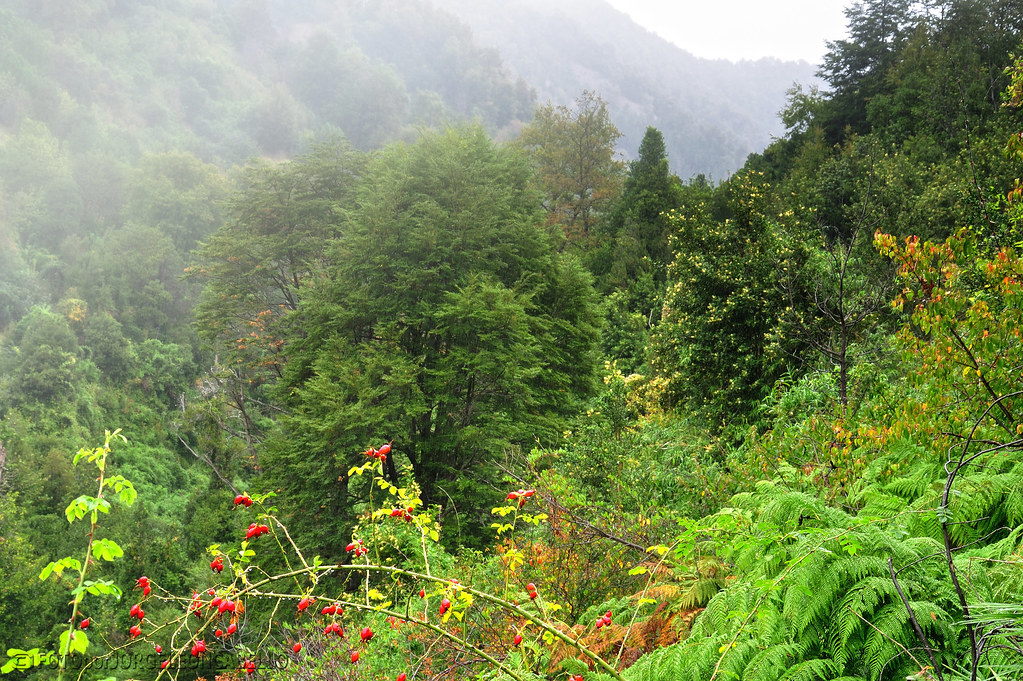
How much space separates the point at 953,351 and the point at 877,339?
5.92 m

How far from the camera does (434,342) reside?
41.1ft

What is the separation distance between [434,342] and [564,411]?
3.67 meters

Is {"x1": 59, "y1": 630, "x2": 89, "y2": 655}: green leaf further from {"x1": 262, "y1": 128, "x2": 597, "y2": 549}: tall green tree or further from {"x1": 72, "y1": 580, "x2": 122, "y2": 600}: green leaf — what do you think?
{"x1": 262, "y1": 128, "x2": 597, "y2": 549}: tall green tree

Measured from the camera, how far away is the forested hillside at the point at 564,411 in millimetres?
2066

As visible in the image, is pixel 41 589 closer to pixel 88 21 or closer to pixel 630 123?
pixel 88 21

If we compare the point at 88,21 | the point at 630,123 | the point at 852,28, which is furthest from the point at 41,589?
Answer: the point at 630,123

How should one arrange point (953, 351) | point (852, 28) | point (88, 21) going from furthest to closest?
point (88, 21) < point (852, 28) < point (953, 351)

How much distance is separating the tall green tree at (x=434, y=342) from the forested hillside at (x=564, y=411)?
0.09m

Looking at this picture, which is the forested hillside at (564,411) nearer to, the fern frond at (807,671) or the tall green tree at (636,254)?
the fern frond at (807,671)

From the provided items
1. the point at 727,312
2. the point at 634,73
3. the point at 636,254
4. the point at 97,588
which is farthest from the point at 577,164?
the point at 634,73

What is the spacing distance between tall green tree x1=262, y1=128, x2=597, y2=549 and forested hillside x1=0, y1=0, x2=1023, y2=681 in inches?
3.6

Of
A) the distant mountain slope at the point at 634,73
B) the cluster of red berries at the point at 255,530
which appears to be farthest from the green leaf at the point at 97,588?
the distant mountain slope at the point at 634,73

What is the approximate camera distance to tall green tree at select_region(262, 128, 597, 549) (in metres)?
10.5

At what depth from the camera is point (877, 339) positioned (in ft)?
26.8
